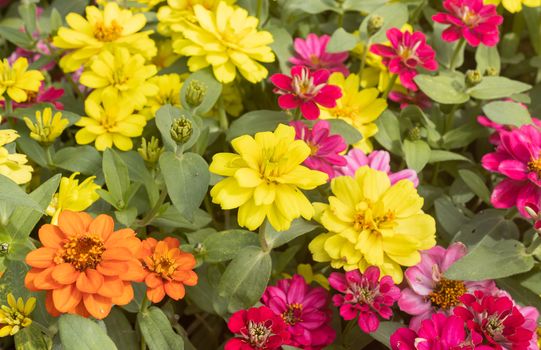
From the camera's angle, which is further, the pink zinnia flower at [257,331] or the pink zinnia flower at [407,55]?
the pink zinnia flower at [407,55]

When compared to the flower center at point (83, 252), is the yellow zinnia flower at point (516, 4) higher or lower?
higher

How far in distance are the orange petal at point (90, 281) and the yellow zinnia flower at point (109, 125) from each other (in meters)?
0.47

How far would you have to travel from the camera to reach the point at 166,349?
1.07 m

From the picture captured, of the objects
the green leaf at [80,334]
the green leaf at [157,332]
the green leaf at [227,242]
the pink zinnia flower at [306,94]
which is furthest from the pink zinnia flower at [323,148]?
the green leaf at [80,334]

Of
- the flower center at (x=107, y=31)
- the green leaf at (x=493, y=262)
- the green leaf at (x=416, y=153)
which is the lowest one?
the green leaf at (x=493, y=262)

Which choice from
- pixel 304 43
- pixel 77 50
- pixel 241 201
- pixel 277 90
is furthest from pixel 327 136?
pixel 77 50

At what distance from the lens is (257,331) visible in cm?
105

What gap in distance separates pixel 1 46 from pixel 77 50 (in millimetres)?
566

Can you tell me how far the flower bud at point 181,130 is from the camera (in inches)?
41.6

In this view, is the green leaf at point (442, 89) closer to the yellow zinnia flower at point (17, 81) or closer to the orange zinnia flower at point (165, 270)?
the orange zinnia flower at point (165, 270)

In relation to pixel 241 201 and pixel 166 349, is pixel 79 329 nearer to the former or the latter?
pixel 166 349

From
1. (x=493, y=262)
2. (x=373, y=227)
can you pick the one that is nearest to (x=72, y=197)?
(x=373, y=227)

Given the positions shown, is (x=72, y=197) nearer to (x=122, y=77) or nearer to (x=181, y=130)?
(x=181, y=130)

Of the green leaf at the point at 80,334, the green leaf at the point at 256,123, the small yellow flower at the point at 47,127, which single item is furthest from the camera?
the green leaf at the point at 256,123
